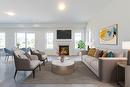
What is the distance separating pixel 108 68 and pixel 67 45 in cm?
771

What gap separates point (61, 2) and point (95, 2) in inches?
59.3

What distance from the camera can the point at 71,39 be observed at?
11.9 m

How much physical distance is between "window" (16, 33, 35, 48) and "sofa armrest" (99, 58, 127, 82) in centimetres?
870

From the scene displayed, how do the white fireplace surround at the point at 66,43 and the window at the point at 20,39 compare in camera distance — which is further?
the window at the point at 20,39

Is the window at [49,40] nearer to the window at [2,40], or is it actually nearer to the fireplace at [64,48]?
the fireplace at [64,48]

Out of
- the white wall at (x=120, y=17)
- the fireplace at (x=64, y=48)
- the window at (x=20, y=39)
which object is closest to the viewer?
the white wall at (x=120, y=17)

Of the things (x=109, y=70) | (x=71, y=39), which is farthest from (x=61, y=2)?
(x=71, y=39)

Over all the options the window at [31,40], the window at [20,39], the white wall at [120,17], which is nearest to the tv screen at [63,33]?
the window at [31,40]

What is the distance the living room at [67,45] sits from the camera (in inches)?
170

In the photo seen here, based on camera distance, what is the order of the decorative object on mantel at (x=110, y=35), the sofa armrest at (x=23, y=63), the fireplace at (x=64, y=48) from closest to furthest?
the sofa armrest at (x=23, y=63)
the decorative object on mantel at (x=110, y=35)
the fireplace at (x=64, y=48)

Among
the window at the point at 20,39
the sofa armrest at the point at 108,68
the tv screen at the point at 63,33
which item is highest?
the tv screen at the point at 63,33

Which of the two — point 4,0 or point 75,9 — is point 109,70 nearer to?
point 75,9

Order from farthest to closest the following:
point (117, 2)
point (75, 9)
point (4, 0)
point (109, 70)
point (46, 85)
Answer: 1. point (75, 9)
2. point (4, 0)
3. point (117, 2)
4. point (109, 70)
5. point (46, 85)

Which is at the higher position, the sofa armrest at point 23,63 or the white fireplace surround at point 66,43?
the white fireplace surround at point 66,43
